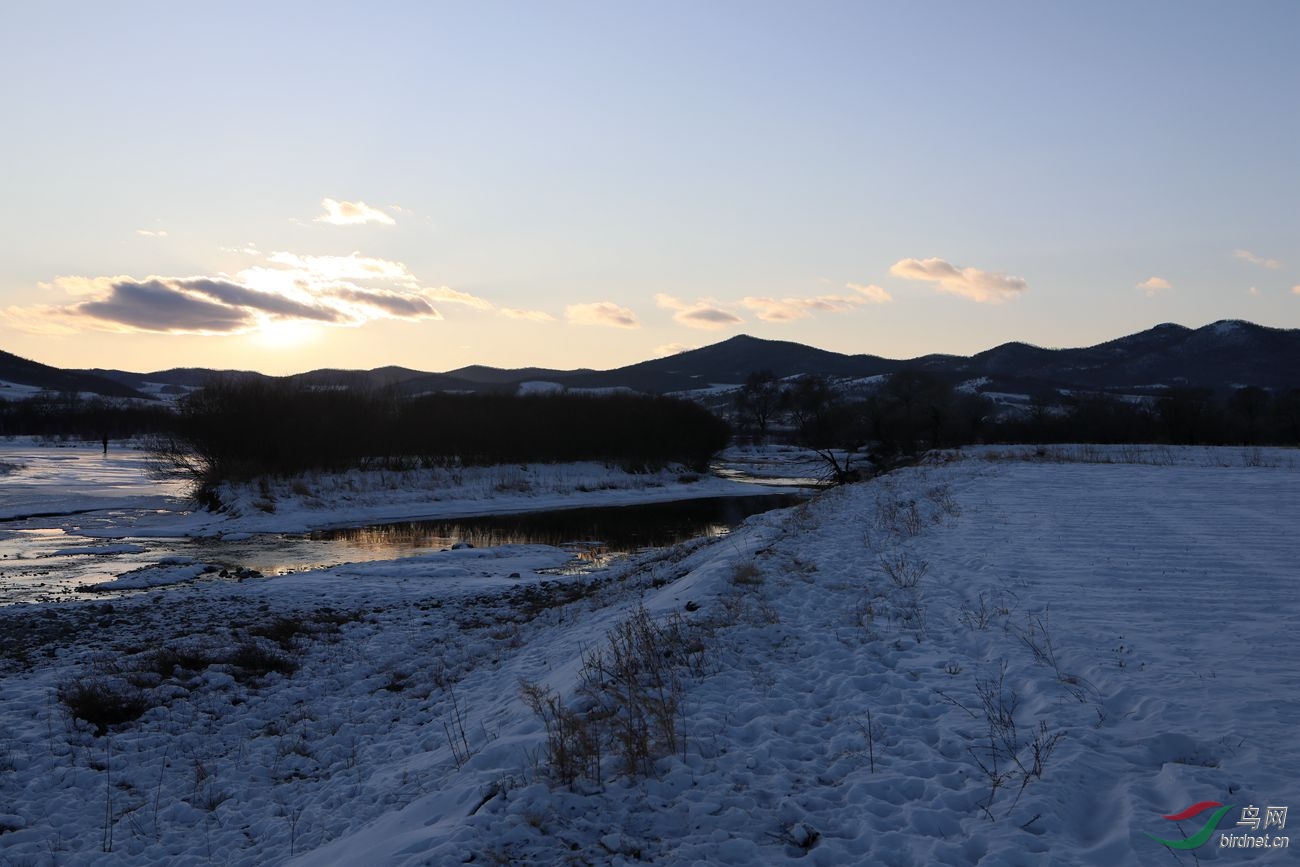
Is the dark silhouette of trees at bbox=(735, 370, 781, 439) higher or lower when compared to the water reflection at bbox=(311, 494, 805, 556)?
higher

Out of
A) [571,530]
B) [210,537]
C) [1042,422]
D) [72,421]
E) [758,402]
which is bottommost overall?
[571,530]

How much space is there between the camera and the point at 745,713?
7.18 m

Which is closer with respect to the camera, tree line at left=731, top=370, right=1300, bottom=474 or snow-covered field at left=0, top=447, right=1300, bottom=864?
snow-covered field at left=0, top=447, right=1300, bottom=864

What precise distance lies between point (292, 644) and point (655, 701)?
28.9 feet

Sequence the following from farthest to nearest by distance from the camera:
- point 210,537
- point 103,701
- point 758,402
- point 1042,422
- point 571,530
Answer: point 758,402
point 1042,422
point 571,530
point 210,537
point 103,701

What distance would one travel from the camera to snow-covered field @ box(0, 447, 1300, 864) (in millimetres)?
5238

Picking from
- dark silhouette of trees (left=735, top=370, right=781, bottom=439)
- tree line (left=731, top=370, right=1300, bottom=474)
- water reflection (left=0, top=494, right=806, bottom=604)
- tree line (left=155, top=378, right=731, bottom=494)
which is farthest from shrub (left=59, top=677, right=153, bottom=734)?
dark silhouette of trees (left=735, top=370, right=781, bottom=439)

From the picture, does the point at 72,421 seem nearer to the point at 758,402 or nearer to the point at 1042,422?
the point at 758,402

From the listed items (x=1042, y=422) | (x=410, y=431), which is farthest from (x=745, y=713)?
(x=1042, y=422)

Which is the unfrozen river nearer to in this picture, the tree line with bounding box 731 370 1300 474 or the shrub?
the shrub

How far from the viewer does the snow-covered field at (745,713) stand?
524 centimetres

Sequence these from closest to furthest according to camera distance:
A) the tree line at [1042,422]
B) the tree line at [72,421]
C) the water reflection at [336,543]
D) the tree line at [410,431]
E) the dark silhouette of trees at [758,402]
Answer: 1. the water reflection at [336,543]
2. the tree line at [410,431]
3. the tree line at [1042,422]
4. the tree line at [72,421]
5. the dark silhouette of trees at [758,402]

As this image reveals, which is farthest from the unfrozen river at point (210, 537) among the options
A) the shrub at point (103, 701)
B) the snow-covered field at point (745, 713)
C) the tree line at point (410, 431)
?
the shrub at point (103, 701)

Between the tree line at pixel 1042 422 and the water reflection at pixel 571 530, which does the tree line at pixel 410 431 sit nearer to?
the water reflection at pixel 571 530
